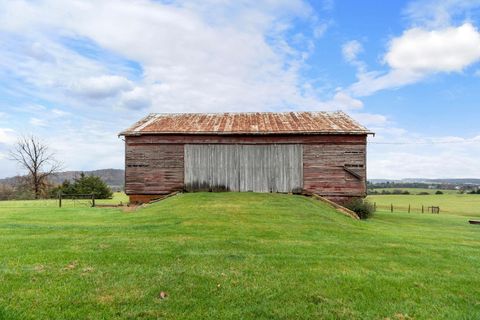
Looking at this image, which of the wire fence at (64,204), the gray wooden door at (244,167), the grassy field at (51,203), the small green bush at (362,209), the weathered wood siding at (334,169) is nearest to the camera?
the small green bush at (362,209)

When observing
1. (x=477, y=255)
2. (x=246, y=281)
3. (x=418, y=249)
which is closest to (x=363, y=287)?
(x=246, y=281)

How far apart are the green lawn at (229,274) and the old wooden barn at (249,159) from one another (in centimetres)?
1274

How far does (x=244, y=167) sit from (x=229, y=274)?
1889 cm

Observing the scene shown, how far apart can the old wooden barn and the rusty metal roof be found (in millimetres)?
75

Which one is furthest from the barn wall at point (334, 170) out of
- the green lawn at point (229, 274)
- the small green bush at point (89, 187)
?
the small green bush at point (89, 187)

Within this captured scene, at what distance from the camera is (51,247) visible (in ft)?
32.0

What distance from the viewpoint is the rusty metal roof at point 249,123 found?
26.3m

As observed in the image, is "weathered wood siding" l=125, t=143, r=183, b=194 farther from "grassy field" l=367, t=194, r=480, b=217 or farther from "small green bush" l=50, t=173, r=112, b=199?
"grassy field" l=367, t=194, r=480, b=217

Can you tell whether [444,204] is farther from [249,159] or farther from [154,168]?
[154,168]

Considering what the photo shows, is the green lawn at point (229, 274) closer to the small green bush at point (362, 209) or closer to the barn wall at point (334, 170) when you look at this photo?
the small green bush at point (362, 209)

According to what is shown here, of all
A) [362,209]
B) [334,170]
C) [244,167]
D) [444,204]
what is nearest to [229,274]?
[244,167]

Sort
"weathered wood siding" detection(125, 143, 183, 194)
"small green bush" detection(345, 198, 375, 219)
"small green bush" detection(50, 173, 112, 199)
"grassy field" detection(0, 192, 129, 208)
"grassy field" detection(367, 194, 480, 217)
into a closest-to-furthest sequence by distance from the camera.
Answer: "small green bush" detection(345, 198, 375, 219) → "weathered wood siding" detection(125, 143, 183, 194) → "grassy field" detection(0, 192, 129, 208) → "grassy field" detection(367, 194, 480, 217) → "small green bush" detection(50, 173, 112, 199)

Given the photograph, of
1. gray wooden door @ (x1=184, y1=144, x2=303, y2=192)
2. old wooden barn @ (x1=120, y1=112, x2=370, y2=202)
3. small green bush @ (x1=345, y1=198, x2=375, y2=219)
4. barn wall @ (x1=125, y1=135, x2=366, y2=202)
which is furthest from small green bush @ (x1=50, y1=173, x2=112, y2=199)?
small green bush @ (x1=345, y1=198, x2=375, y2=219)

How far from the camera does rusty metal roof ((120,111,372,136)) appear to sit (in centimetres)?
2630
